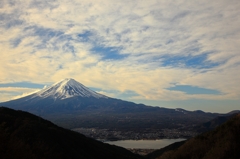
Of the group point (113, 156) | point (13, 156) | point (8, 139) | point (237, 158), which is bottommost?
point (113, 156)

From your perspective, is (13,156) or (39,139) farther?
(39,139)

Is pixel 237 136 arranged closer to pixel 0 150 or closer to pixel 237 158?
pixel 237 158

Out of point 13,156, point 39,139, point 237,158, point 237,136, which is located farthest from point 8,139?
point 237,136

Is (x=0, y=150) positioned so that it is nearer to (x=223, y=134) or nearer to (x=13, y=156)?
(x=13, y=156)

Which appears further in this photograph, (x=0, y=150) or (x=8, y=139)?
(x=8, y=139)

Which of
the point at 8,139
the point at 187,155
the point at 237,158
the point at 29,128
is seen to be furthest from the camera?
the point at 29,128

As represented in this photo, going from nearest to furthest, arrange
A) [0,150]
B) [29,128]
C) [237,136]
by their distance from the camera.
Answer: [0,150], [237,136], [29,128]

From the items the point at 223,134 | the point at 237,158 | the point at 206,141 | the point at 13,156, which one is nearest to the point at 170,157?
the point at 206,141

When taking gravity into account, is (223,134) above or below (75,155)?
above

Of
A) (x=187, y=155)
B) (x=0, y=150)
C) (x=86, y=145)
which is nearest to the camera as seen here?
(x=0, y=150)
